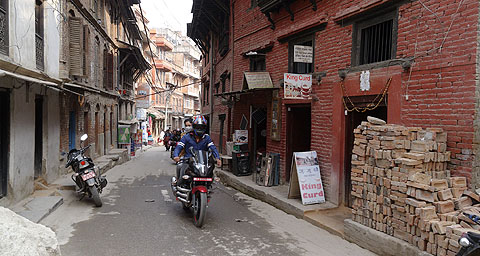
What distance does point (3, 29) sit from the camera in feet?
23.5

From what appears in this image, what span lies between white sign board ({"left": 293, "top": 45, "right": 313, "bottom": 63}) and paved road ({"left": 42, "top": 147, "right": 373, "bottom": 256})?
364 centimetres

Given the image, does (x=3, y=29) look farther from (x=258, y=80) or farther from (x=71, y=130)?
(x=71, y=130)

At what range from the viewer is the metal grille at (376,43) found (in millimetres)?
6649

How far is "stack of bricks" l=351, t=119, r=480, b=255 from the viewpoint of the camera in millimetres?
4344

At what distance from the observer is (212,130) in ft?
67.5

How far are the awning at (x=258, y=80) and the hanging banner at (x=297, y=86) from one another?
1947mm

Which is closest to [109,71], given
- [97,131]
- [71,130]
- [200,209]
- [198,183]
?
[97,131]

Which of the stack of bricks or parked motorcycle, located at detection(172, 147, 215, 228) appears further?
parked motorcycle, located at detection(172, 147, 215, 228)

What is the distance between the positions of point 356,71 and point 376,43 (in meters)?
0.66

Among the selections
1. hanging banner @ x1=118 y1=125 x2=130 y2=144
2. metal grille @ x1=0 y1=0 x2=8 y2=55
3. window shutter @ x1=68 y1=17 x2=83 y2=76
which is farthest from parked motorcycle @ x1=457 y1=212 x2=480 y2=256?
hanging banner @ x1=118 y1=125 x2=130 y2=144

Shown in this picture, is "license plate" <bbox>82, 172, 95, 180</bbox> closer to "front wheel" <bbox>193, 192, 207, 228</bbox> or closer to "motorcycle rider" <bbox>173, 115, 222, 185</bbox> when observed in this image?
"motorcycle rider" <bbox>173, 115, 222, 185</bbox>

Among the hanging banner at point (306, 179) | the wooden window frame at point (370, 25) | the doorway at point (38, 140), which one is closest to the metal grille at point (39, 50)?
the doorway at point (38, 140)

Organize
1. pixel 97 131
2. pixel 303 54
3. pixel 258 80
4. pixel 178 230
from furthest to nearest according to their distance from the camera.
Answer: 1. pixel 97 131
2. pixel 258 80
3. pixel 303 54
4. pixel 178 230

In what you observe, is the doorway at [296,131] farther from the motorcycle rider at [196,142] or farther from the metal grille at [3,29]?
the metal grille at [3,29]
